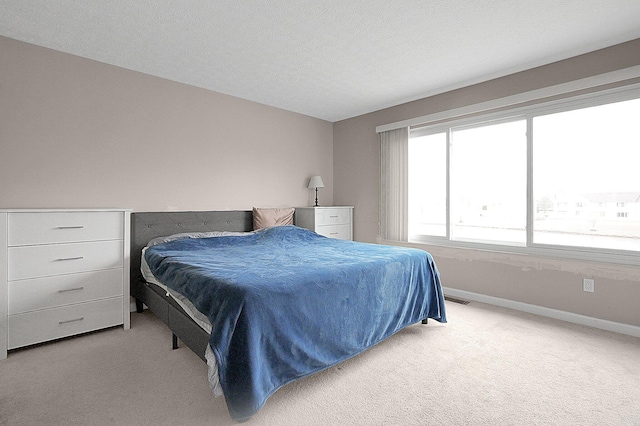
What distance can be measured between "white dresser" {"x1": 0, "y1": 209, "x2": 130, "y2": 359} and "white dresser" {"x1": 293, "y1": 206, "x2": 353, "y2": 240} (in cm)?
220

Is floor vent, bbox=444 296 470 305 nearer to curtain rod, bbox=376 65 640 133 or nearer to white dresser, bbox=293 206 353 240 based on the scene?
white dresser, bbox=293 206 353 240

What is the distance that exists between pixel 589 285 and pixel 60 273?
449 centimetres

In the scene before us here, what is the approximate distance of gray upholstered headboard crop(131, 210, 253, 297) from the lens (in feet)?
10.3

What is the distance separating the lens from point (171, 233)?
338 cm

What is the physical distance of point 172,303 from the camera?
2.28m

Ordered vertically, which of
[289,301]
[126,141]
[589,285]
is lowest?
[589,285]

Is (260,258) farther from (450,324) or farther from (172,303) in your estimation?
(450,324)

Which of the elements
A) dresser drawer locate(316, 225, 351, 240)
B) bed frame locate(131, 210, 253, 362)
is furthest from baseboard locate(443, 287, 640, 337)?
Answer: bed frame locate(131, 210, 253, 362)

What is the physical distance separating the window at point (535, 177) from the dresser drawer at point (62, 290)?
3.39 meters

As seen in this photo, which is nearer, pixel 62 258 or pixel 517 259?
pixel 62 258

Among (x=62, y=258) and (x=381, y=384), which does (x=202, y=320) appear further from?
(x=62, y=258)

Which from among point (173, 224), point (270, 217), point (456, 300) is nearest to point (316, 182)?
point (270, 217)

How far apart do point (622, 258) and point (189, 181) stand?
4246mm

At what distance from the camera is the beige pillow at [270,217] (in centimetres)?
402
